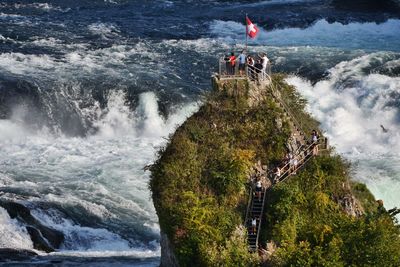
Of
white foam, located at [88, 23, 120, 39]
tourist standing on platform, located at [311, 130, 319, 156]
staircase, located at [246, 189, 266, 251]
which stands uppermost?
tourist standing on platform, located at [311, 130, 319, 156]

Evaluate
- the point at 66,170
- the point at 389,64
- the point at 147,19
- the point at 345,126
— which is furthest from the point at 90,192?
the point at 147,19

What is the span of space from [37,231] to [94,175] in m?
7.12

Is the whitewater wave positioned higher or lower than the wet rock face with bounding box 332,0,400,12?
lower

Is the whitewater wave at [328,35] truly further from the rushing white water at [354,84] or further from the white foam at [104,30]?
the white foam at [104,30]

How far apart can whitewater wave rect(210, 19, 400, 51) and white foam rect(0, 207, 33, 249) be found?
3150 centimetres

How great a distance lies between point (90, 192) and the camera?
4181 cm

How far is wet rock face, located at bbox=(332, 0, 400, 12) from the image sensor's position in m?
73.6

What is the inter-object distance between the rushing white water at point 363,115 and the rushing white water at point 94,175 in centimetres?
889

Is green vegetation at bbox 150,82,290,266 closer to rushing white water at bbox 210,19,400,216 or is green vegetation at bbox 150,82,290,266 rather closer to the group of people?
the group of people

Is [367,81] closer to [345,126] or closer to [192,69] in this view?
[345,126]

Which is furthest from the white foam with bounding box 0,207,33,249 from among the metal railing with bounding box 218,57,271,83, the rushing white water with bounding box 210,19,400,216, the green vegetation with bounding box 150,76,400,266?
the rushing white water with bounding box 210,19,400,216

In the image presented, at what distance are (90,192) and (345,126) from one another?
56.1 feet

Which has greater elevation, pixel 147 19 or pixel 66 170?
pixel 147 19


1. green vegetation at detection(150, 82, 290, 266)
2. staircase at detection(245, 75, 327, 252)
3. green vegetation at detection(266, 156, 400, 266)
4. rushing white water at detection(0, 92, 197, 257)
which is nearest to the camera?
green vegetation at detection(266, 156, 400, 266)
